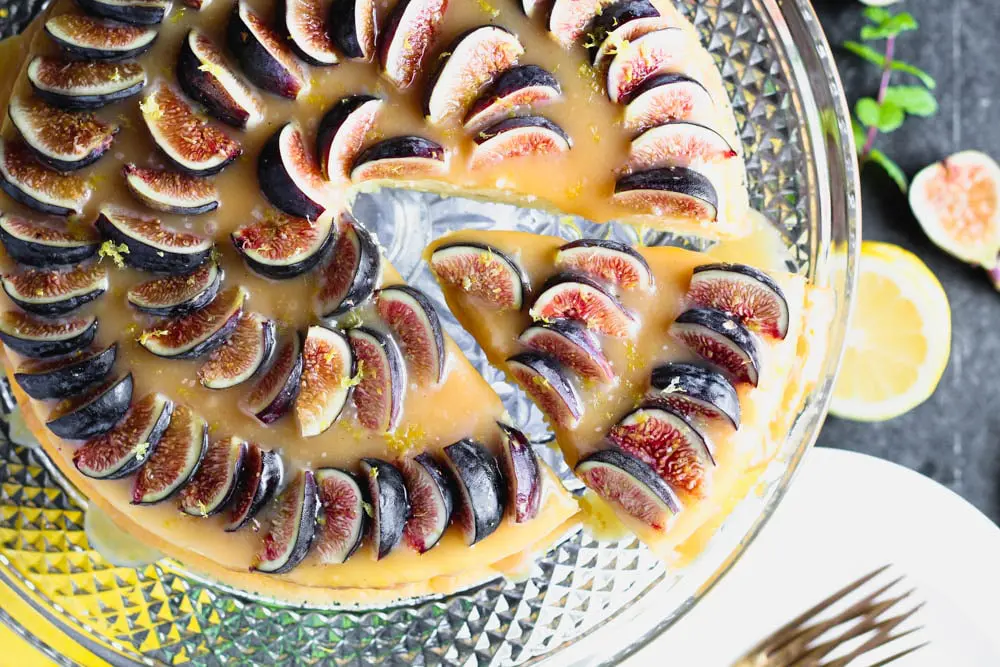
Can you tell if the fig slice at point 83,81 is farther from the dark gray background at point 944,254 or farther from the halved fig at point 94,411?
the dark gray background at point 944,254

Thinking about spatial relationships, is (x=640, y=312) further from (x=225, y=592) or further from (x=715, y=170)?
(x=225, y=592)

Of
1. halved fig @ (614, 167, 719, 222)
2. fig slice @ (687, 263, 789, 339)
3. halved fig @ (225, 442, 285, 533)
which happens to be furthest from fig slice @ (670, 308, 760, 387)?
halved fig @ (225, 442, 285, 533)

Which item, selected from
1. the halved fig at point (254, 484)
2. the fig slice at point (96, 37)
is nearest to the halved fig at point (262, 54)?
the fig slice at point (96, 37)

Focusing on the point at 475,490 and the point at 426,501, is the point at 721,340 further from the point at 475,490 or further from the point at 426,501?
the point at 426,501

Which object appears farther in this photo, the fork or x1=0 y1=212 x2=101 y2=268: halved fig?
the fork

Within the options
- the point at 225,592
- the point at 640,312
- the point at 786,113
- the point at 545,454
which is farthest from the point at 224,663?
the point at 786,113

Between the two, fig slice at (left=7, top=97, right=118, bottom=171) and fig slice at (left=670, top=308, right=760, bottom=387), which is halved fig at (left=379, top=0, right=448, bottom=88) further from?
fig slice at (left=670, top=308, right=760, bottom=387)

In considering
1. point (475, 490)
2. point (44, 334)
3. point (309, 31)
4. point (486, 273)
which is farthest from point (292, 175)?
Answer: point (475, 490)
